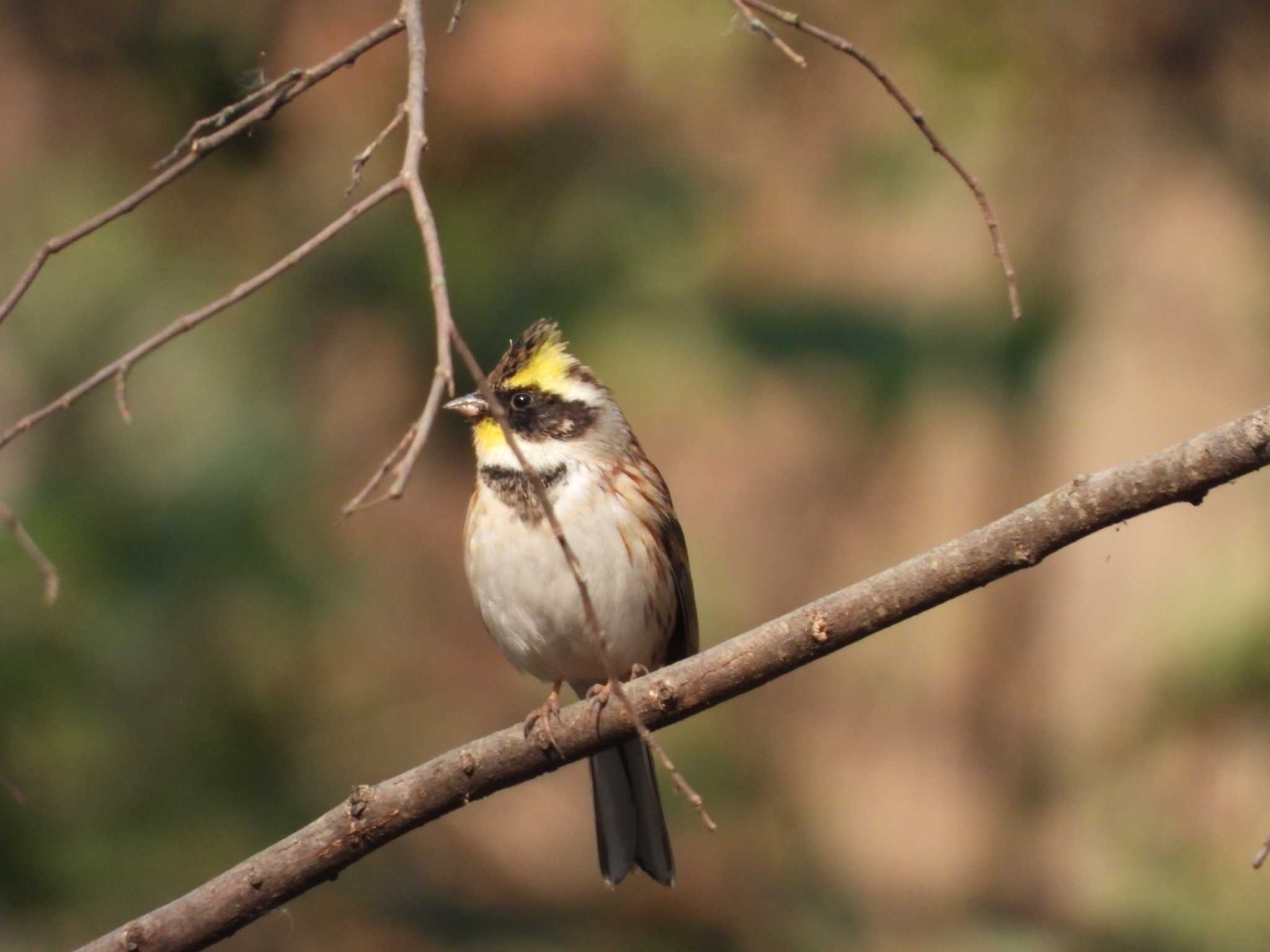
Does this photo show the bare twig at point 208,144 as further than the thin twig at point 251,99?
No

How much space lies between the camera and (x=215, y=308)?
8.66ft

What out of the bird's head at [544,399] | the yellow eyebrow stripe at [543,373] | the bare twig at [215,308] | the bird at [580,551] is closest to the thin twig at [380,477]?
the bare twig at [215,308]

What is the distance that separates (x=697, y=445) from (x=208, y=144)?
791cm

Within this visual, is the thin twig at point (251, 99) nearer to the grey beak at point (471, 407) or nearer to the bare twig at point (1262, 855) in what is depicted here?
the grey beak at point (471, 407)

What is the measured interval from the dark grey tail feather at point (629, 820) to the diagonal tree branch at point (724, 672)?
1.41 m

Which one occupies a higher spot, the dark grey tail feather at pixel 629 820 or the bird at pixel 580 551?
the bird at pixel 580 551

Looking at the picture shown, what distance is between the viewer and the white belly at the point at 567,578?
5.19 m

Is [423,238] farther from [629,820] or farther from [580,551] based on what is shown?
[629,820]

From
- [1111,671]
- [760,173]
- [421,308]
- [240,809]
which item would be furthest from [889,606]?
[760,173]

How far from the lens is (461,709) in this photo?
1012 cm

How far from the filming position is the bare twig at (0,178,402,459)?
2.64 metres

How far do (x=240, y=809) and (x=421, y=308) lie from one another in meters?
2.94

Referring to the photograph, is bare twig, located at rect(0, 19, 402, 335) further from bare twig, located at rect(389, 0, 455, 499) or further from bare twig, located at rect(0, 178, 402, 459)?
bare twig, located at rect(0, 178, 402, 459)

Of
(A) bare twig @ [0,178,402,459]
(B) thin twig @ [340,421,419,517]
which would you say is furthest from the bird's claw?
(A) bare twig @ [0,178,402,459]
